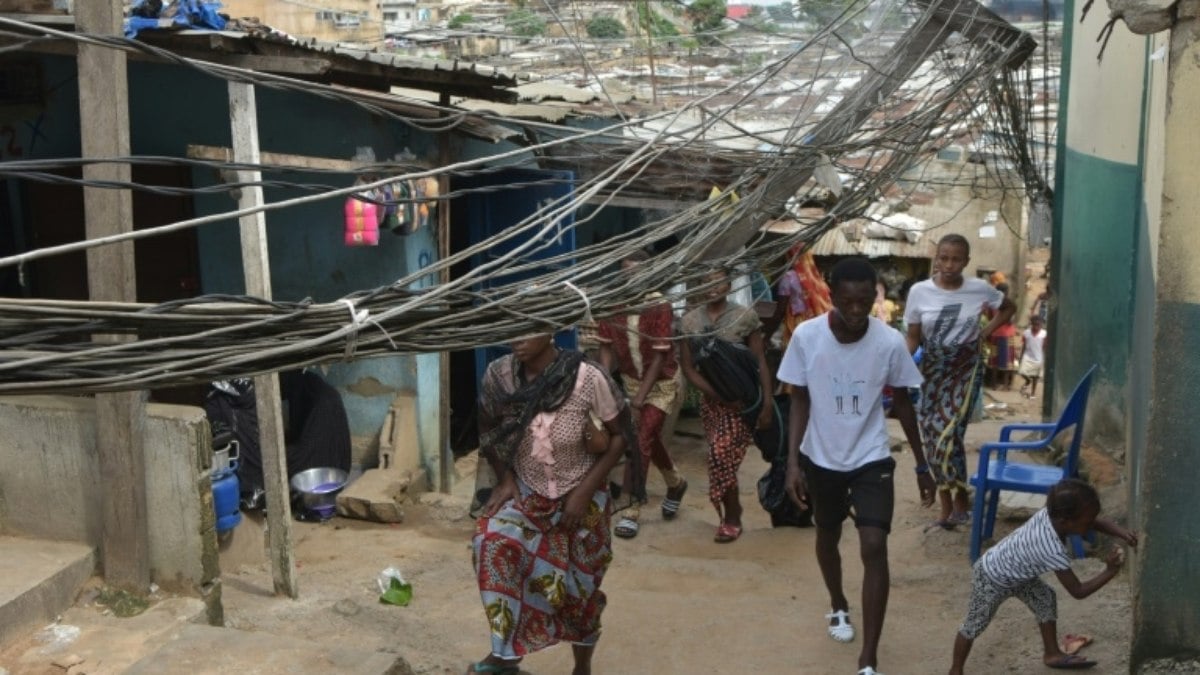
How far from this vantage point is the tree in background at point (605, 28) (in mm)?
11203

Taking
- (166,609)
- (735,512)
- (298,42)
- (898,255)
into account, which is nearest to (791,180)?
(735,512)

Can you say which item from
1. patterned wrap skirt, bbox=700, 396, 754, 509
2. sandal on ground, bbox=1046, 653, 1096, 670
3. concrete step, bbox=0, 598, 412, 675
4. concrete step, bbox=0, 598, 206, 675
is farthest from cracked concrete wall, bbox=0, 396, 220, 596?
sandal on ground, bbox=1046, 653, 1096, 670

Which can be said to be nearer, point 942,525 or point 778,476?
point 942,525

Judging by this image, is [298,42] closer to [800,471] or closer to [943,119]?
[800,471]

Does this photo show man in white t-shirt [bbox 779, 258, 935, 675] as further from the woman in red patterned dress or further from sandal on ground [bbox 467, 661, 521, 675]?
the woman in red patterned dress

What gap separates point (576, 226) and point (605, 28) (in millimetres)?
5530

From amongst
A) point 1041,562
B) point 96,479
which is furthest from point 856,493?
point 96,479

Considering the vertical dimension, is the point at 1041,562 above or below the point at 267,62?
below

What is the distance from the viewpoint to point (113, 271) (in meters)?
5.80

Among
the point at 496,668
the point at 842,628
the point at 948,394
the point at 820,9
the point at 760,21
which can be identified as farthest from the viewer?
the point at 760,21

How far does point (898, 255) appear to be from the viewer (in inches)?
719

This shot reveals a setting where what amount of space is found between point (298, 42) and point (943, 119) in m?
4.01

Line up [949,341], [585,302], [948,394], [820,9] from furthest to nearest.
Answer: [820,9]
[948,394]
[949,341]
[585,302]

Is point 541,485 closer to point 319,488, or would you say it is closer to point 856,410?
point 856,410
